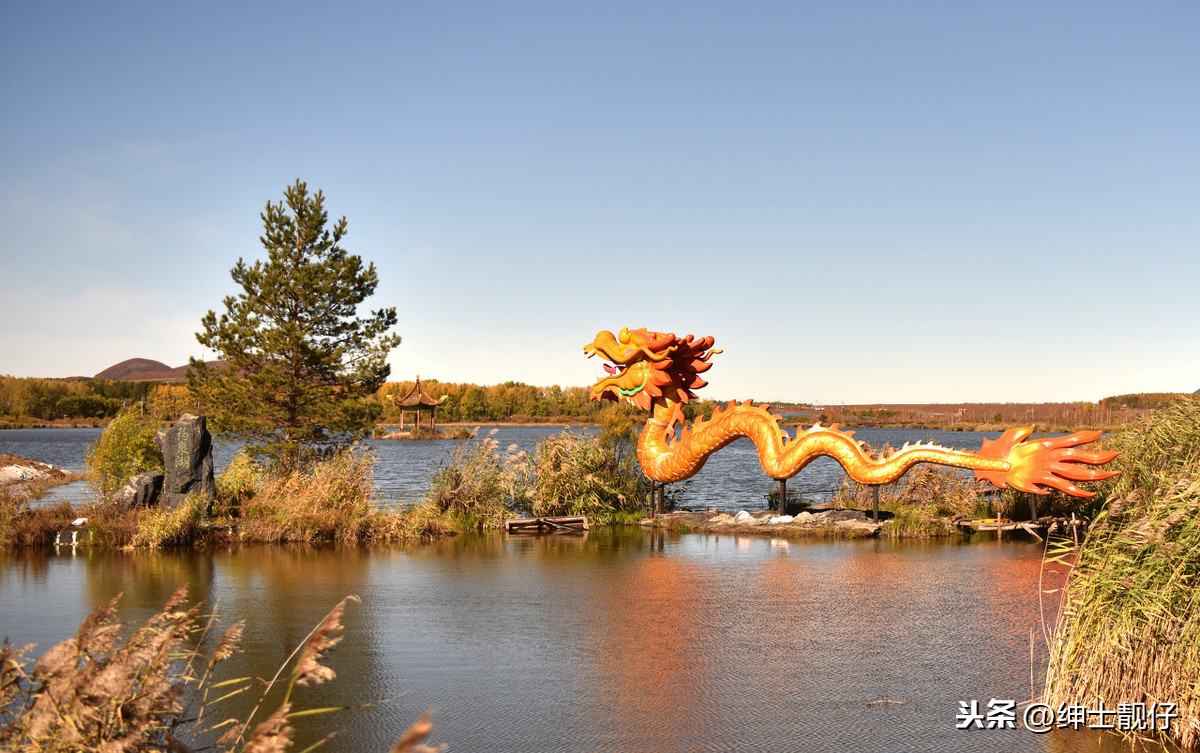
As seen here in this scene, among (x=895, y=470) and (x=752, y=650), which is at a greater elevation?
(x=895, y=470)

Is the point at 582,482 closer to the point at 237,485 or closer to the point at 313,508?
the point at 313,508

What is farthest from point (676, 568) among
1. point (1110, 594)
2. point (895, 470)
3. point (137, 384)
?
point (137, 384)

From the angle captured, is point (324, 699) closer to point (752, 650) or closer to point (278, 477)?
point (752, 650)

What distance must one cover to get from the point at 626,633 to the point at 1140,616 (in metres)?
4.71

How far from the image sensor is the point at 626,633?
909cm

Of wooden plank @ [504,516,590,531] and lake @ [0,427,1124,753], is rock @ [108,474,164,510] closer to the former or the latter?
lake @ [0,427,1124,753]

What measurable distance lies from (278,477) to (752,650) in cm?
1251

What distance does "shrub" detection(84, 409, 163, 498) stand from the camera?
55.3 ft

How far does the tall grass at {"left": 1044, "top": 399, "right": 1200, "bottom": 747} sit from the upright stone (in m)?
13.8

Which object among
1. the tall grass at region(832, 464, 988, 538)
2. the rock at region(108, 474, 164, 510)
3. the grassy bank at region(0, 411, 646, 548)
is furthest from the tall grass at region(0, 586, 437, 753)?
the tall grass at region(832, 464, 988, 538)

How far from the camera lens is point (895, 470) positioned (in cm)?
1461

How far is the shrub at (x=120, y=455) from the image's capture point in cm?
1686

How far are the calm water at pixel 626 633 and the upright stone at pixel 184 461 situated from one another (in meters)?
1.95

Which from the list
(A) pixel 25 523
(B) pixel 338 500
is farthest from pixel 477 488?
(A) pixel 25 523
